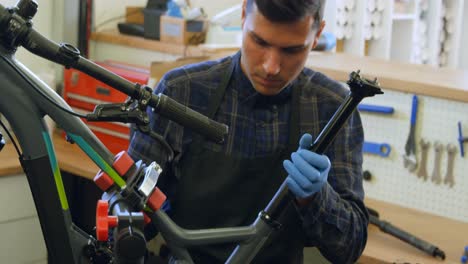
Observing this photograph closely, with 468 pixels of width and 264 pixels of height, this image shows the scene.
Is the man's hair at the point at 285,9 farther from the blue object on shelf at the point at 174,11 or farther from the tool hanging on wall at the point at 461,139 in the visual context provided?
the blue object on shelf at the point at 174,11

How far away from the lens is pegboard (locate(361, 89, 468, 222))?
1.96 meters

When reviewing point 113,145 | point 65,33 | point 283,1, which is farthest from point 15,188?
point 283,1

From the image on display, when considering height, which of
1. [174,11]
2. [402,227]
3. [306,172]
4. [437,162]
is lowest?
[402,227]

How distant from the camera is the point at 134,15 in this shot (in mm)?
2984

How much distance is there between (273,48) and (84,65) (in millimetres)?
409

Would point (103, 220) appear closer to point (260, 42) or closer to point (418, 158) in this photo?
point (260, 42)

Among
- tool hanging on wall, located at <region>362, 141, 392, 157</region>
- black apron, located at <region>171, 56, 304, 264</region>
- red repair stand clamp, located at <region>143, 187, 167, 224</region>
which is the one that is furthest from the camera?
tool hanging on wall, located at <region>362, 141, 392, 157</region>

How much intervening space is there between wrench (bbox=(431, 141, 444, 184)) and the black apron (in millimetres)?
698

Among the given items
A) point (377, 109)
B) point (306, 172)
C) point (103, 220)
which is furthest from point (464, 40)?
point (103, 220)

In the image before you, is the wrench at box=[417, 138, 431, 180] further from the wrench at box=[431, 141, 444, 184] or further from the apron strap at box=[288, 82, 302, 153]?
the apron strap at box=[288, 82, 302, 153]

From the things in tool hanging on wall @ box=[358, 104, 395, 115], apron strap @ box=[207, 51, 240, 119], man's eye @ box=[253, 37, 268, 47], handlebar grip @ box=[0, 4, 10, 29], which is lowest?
tool hanging on wall @ box=[358, 104, 395, 115]

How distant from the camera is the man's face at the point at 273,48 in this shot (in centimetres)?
125

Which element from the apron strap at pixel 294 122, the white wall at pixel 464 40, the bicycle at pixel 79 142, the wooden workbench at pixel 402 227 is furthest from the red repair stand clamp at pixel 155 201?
the white wall at pixel 464 40

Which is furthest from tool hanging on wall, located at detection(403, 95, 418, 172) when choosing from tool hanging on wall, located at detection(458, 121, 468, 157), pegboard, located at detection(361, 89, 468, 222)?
tool hanging on wall, located at detection(458, 121, 468, 157)
